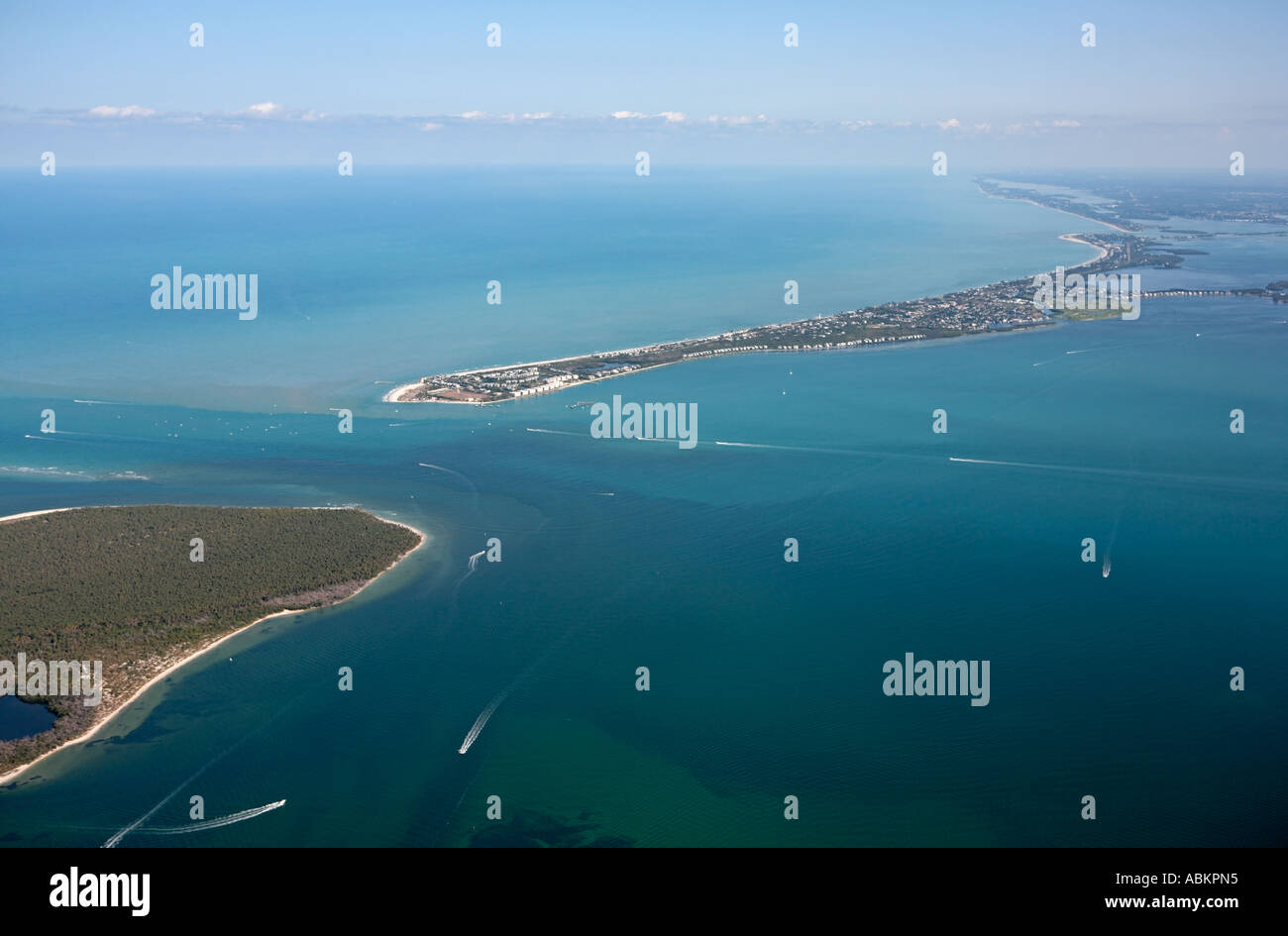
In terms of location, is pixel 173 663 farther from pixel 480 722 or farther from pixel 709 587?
pixel 709 587

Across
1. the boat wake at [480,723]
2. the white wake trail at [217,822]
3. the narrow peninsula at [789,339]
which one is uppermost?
the narrow peninsula at [789,339]

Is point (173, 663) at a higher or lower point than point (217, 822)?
higher

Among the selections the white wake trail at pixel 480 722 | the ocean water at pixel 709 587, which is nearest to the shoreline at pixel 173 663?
the ocean water at pixel 709 587

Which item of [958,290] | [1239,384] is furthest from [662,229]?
[1239,384]

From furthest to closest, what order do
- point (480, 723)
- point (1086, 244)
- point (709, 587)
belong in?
point (1086, 244) < point (709, 587) < point (480, 723)

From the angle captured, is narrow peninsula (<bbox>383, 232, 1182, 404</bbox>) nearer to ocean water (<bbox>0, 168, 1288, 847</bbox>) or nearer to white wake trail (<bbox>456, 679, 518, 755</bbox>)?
ocean water (<bbox>0, 168, 1288, 847</bbox>)

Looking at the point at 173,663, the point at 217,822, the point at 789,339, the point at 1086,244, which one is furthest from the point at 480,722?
the point at 1086,244

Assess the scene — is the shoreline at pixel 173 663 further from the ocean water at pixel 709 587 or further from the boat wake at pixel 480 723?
the boat wake at pixel 480 723

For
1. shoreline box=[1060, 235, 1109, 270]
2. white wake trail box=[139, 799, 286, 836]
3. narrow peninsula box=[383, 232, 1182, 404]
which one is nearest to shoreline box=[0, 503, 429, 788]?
white wake trail box=[139, 799, 286, 836]

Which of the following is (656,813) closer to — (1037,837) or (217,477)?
(1037,837)
